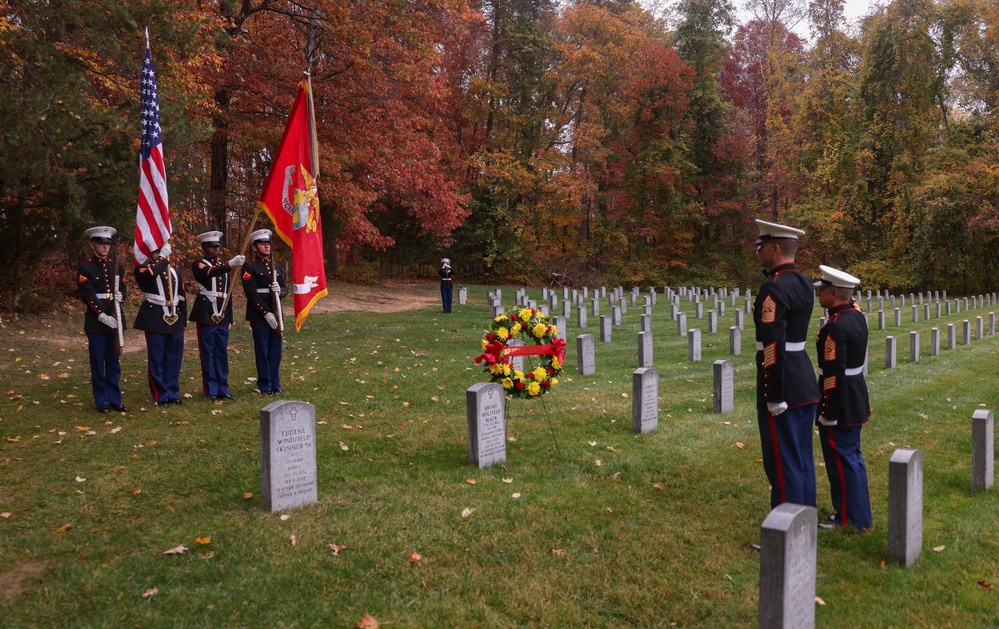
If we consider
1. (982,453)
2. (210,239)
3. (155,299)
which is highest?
(210,239)

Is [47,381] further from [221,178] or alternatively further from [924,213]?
[924,213]

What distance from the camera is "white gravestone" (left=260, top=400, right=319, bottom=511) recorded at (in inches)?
214

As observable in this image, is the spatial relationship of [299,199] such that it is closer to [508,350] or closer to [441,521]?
[508,350]

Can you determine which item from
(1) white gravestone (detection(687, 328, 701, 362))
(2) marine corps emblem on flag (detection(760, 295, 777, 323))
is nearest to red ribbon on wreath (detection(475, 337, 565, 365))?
(2) marine corps emblem on flag (detection(760, 295, 777, 323))

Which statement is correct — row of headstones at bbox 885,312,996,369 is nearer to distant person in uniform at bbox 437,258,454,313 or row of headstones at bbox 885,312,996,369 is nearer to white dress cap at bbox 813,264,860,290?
white dress cap at bbox 813,264,860,290

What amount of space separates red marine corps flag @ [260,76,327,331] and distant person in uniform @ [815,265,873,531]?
223 inches

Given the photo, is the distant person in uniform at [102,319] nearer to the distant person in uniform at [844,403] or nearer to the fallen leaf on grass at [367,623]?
the fallen leaf on grass at [367,623]

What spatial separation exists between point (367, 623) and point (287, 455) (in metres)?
2.01

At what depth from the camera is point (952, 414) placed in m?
9.45

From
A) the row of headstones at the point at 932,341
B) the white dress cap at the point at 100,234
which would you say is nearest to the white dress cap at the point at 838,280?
the white dress cap at the point at 100,234

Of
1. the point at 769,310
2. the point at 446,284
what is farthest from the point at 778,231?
the point at 446,284

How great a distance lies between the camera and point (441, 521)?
211 inches

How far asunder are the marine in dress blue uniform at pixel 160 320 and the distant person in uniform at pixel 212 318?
1.17ft

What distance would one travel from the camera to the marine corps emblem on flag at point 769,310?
195 inches
